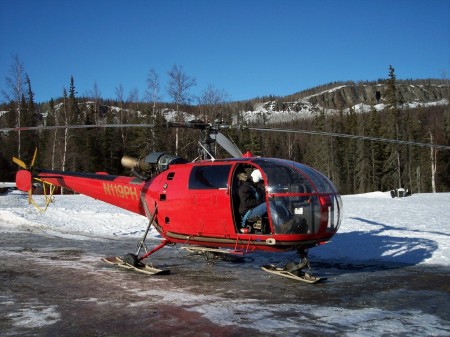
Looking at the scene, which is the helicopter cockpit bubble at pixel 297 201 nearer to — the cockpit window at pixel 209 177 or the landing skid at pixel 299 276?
the cockpit window at pixel 209 177

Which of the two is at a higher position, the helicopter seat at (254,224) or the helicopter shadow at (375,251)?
the helicopter seat at (254,224)

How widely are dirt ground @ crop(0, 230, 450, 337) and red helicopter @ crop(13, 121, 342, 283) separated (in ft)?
2.32

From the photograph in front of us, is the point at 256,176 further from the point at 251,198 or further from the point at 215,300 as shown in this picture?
the point at 215,300

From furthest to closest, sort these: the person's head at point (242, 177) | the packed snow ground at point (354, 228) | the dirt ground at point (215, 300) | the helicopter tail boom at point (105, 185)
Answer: the packed snow ground at point (354, 228) → the helicopter tail boom at point (105, 185) → the person's head at point (242, 177) → the dirt ground at point (215, 300)

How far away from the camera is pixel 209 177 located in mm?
8891

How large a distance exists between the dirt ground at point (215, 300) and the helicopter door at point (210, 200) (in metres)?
1.09

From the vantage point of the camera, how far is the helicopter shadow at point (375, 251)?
10.8 meters

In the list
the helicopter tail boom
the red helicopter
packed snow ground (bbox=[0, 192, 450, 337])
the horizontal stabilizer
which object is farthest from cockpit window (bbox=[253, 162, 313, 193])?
the horizontal stabilizer

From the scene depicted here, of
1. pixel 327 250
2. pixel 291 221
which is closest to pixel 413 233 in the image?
pixel 327 250

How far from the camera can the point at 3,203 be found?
2175 cm

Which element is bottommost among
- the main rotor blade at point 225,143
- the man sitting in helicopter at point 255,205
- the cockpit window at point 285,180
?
the man sitting in helicopter at point 255,205

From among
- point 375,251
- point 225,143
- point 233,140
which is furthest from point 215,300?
point 233,140

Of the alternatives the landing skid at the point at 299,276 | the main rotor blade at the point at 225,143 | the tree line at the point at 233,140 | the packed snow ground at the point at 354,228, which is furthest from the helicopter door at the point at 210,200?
the tree line at the point at 233,140

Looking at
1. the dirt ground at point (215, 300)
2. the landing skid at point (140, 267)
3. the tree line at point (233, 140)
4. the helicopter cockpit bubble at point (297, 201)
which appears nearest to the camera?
the dirt ground at point (215, 300)
